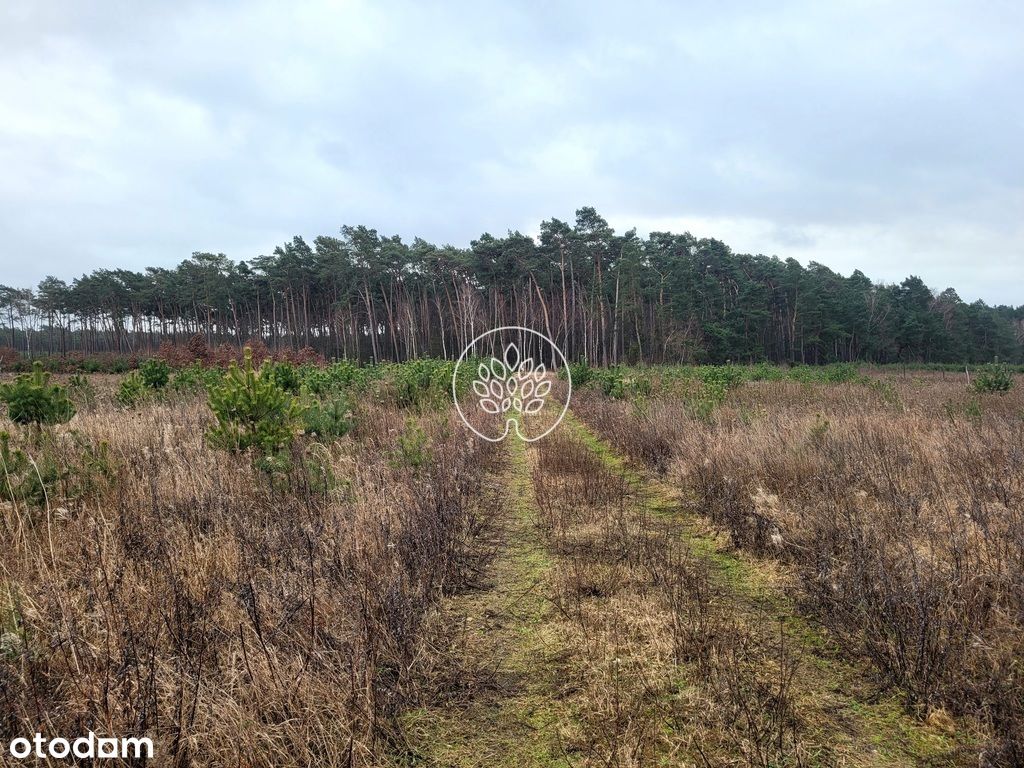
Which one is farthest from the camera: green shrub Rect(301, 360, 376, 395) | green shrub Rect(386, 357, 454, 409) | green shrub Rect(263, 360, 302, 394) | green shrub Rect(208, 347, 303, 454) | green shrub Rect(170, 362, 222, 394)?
green shrub Rect(170, 362, 222, 394)

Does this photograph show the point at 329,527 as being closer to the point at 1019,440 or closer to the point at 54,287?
the point at 1019,440

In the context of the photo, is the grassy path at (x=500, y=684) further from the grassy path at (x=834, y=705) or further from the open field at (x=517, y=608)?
the grassy path at (x=834, y=705)

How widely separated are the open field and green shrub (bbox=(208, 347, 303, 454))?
0.24 meters

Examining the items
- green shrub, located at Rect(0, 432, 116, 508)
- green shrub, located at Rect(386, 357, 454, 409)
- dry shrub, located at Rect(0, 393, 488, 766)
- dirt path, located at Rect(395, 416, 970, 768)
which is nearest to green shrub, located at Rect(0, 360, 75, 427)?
green shrub, located at Rect(0, 432, 116, 508)

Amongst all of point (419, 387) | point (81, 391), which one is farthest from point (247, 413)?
point (81, 391)

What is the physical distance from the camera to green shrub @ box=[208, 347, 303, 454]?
19.9 feet

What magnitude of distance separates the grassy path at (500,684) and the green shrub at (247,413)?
3414mm

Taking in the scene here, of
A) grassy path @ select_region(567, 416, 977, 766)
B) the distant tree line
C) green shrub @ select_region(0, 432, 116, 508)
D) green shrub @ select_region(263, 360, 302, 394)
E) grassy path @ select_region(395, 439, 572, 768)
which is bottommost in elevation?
grassy path @ select_region(567, 416, 977, 766)

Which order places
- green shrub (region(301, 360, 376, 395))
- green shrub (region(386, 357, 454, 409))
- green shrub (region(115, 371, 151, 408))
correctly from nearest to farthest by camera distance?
green shrub (region(115, 371, 151, 408)) < green shrub (region(301, 360, 376, 395)) < green shrub (region(386, 357, 454, 409))

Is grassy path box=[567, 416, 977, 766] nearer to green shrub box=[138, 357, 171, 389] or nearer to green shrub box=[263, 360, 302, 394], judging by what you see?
green shrub box=[263, 360, 302, 394]

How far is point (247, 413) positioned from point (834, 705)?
6.20 meters

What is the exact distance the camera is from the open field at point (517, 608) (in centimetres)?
225

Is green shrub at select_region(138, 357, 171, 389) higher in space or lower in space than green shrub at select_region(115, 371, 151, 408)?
higher

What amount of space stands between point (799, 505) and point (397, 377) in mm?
10769
